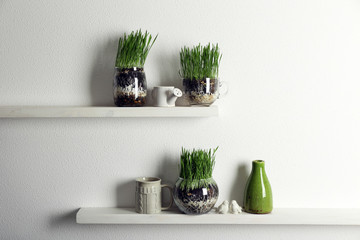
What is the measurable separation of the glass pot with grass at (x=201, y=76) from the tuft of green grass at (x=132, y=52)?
0.43 ft

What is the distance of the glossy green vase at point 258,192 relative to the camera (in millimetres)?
1229

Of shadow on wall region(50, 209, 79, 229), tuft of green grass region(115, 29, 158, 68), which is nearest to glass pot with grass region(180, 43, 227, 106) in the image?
tuft of green grass region(115, 29, 158, 68)

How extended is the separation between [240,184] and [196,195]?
0.68ft

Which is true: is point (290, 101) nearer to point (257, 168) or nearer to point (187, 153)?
point (257, 168)

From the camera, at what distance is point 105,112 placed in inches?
46.0

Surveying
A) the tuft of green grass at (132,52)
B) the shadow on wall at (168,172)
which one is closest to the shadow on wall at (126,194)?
the shadow on wall at (168,172)

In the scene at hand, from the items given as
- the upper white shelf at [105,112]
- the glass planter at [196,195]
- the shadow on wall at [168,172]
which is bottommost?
the glass planter at [196,195]

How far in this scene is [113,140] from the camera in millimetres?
1301

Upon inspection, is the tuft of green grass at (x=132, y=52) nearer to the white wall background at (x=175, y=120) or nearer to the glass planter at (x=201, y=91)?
the white wall background at (x=175, y=120)

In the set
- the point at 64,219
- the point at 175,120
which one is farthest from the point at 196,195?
the point at 64,219

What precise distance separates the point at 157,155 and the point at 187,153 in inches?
4.5

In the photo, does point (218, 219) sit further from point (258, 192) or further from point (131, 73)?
point (131, 73)

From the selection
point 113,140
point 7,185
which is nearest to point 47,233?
point 7,185

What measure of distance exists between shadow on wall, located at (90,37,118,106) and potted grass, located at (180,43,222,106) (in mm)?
264
